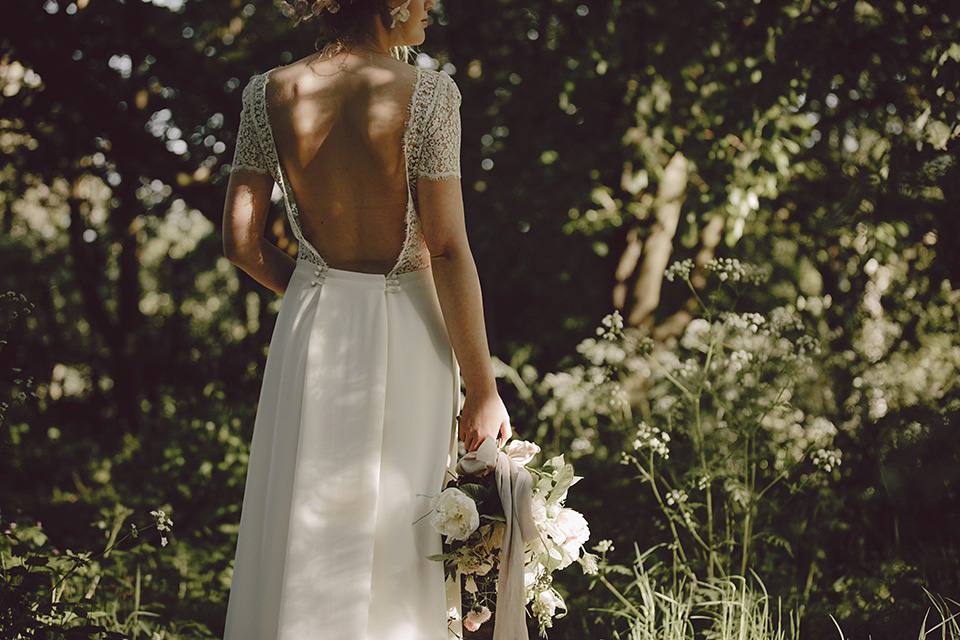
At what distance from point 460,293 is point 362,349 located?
0.82 feet

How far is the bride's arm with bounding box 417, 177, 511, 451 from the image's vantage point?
192 centimetres

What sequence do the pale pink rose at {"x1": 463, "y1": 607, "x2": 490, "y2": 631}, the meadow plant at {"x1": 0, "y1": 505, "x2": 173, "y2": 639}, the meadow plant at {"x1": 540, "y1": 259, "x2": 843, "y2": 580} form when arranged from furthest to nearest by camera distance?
the meadow plant at {"x1": 540, "y1": 259, "x2": 843, "y2": 580}
the meadow plant at {"x1": 0, "y1": 505, "x2": 173, "y2": 639}
the pale pink rose at {"x1": 463, "y1": 607, "x2": 490, "y2": 631}

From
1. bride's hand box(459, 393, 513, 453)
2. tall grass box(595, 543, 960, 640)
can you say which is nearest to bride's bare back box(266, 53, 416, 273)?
bride's hand box(459, 393, 513, 453)

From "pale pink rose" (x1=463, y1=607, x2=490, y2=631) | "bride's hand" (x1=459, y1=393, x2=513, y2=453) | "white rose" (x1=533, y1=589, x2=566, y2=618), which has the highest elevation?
"bride's hand" (x1=459, y1=393, x2=513, y2=453)

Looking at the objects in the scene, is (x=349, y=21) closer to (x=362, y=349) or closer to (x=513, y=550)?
(x=362, y=349)

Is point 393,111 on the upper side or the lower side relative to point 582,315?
lower

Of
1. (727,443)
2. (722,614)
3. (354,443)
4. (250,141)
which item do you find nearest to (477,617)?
(354,443)

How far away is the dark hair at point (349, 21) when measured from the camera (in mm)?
1948

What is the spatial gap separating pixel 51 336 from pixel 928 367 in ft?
22.8

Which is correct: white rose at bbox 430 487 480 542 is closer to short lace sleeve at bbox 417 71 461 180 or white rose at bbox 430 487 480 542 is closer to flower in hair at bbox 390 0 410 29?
short lace sleeve at bbox 417 71 461 180

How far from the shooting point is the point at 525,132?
4.76m

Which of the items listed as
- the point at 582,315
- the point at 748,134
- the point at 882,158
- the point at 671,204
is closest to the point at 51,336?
the point at 582,315

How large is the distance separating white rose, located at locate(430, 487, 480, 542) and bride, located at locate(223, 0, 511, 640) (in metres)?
0.11

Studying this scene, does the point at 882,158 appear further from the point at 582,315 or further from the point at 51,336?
the point at 51,336
